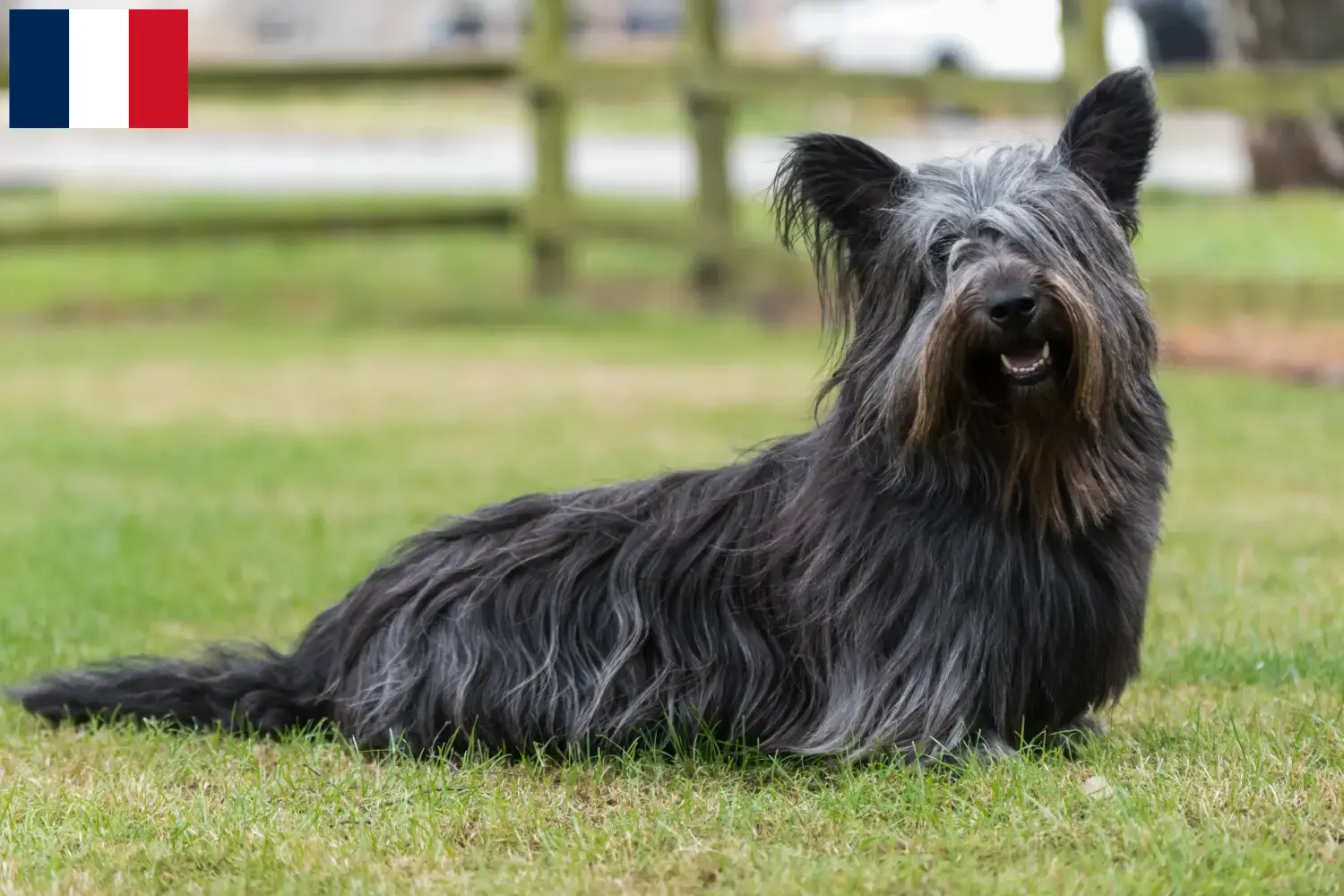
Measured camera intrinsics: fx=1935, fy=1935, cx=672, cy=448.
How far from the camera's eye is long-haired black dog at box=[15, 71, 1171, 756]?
4555 mm

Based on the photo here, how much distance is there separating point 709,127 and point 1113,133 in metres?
11.5

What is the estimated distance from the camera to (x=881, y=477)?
15.6 feet

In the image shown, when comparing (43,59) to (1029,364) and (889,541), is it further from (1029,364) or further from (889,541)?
(1029,364)

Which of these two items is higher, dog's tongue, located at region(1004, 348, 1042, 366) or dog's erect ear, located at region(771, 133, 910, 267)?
dog's erect ear, located at region(771, 133, 910, 267)

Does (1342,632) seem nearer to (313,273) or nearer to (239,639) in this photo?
(239,639)

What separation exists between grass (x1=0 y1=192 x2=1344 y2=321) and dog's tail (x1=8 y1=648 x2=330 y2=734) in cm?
881

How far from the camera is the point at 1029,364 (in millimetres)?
4453

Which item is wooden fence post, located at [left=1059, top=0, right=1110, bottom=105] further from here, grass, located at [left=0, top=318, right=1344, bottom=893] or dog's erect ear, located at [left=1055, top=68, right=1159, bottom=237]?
dog's erect ear, located at [left=1055, top=68, right=1159, bottom=237]

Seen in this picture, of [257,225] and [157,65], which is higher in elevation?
[157,65]

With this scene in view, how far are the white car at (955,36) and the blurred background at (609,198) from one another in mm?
218

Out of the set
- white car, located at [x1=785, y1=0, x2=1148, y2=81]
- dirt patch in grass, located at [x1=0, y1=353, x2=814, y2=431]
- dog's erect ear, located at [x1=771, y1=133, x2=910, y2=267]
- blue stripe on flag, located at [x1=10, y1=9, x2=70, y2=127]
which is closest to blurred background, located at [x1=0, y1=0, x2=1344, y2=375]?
white car, located at [x1=785, y1=0, x2=1148, y2=81]

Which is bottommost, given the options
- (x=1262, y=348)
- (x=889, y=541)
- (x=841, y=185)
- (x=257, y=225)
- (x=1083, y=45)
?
(x=1262, y=348)

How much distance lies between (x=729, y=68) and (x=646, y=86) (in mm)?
743

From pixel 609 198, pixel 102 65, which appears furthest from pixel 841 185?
pixel 609 198
